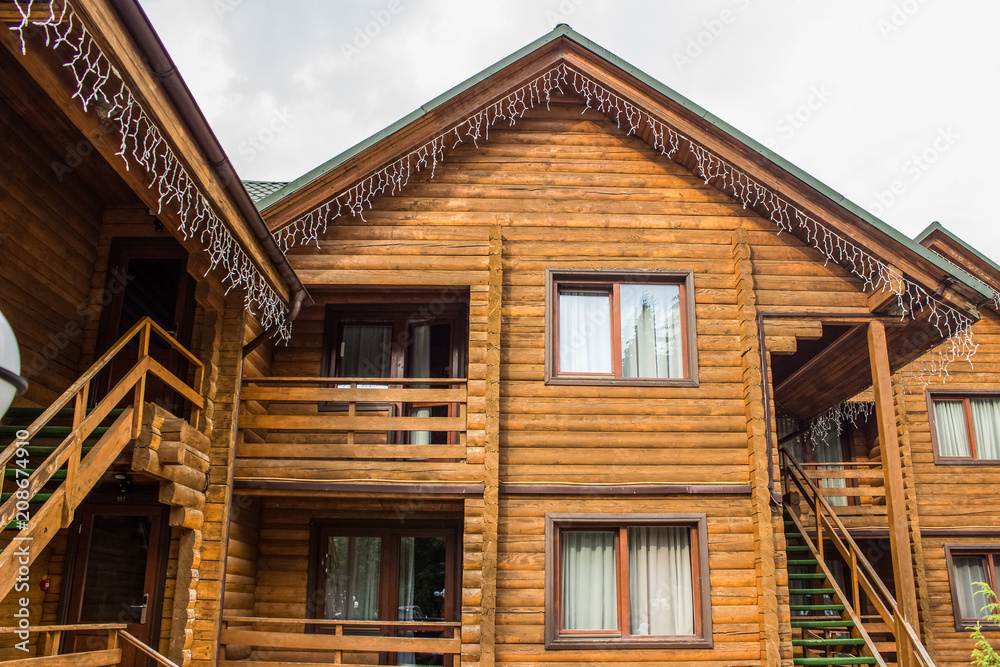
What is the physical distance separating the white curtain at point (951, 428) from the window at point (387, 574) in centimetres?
947

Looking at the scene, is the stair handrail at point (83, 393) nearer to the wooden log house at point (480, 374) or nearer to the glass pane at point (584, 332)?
the wooden log house at point (480, 374)

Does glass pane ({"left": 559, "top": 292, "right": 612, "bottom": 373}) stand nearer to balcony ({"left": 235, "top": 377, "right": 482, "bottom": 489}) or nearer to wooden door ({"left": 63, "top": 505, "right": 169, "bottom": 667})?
balcony ({"left": 235, "top": 377, "right": 482, "bottom": 489})

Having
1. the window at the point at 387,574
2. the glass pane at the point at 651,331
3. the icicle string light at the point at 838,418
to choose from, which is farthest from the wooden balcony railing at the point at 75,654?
the icicle string light at the point at 838,418

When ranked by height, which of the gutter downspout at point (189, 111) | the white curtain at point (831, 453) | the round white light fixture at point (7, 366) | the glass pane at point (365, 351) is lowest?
the round white light fixture at point (7, 366)

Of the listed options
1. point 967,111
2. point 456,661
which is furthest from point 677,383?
point 967,111

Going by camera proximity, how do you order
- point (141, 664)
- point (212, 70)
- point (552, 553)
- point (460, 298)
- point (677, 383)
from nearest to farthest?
1. point (141, 664)
2. point (552, 553)
3. point (677, 383)
4. point (460, 298)
5. point (212, 70)

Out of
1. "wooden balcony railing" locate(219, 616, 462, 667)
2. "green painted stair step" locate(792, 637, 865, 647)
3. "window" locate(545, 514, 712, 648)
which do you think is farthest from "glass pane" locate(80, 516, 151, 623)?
"green painted stair step" locate(792, 637, 865, 647)

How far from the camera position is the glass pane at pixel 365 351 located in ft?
35.8

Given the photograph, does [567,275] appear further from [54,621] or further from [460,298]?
[54,621]

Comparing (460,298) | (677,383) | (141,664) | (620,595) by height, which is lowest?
(141,664)

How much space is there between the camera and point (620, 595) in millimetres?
9219

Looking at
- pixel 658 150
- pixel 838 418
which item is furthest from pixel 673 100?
pixel 838 418

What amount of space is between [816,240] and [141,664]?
356 inches

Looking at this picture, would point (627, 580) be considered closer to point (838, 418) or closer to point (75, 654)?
point (75, 654)
